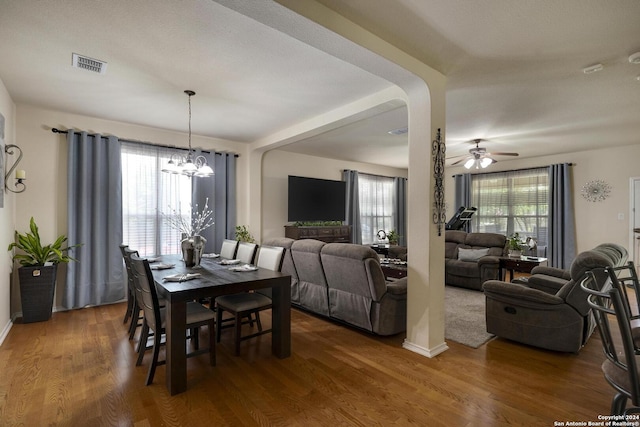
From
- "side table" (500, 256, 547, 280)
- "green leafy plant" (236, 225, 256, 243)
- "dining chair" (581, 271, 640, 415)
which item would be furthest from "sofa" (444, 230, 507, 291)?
"dining chair" (581, 271, 640, 415)

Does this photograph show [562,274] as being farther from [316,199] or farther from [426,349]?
[316,199]

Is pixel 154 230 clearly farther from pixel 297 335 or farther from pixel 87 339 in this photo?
pixel 297 335

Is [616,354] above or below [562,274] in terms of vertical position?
above

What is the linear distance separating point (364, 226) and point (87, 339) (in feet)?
20.1

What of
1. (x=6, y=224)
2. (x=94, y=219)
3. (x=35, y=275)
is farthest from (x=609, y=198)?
(x=6, y=224)

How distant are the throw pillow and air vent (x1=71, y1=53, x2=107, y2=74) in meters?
5.73

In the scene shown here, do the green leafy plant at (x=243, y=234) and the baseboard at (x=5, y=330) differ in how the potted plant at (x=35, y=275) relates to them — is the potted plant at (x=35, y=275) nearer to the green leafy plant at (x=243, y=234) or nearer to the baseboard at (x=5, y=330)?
the baseboard at (x=5, y=330)

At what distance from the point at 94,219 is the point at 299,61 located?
11.7 ft

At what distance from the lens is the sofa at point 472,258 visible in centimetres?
530

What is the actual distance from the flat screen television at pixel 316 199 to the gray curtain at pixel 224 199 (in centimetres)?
126

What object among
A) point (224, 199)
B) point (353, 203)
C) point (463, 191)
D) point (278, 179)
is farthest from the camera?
point (463, 191)

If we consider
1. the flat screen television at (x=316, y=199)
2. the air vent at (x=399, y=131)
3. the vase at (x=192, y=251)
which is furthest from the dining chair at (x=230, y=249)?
the air vent at (x=399, y=131)

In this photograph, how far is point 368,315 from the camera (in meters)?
3.33

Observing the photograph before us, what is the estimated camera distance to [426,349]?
2.94m
